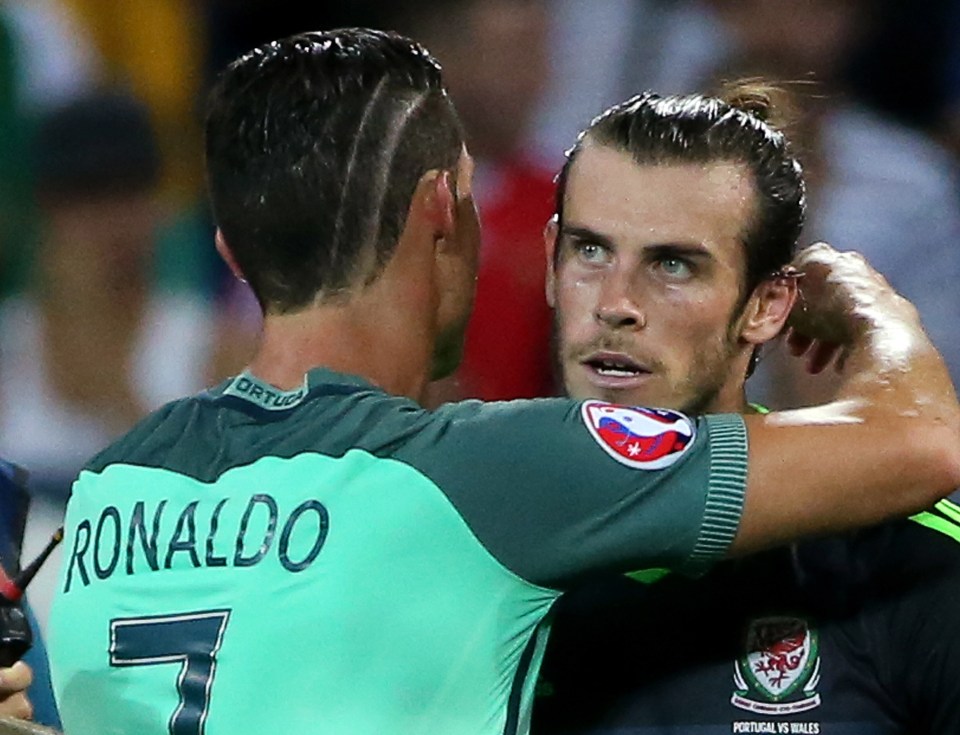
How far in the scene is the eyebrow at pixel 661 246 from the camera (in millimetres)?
1749

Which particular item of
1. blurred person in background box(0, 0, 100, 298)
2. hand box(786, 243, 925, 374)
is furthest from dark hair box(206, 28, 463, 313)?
blurred person in background box(0, 0, 100, 298)

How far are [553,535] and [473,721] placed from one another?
189 millimetres

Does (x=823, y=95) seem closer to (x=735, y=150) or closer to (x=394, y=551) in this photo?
(x=735, y=150)

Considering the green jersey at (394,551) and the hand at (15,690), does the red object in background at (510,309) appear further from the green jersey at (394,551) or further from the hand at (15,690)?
the green jersey at (394,551)

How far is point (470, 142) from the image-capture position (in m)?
3.40

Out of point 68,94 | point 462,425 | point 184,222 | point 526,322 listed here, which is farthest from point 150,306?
point 462,425

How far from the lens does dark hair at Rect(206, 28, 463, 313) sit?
153 centimetres

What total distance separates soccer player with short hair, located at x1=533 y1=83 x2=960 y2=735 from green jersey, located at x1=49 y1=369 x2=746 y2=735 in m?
0.18

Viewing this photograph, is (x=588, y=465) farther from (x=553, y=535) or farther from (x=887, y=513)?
(x=887, y=513)

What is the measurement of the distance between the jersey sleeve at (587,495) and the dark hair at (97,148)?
8.04 feet

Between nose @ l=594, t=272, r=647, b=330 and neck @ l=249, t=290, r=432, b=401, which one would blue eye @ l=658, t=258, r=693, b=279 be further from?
neck @ l=249, t=290, r=432, b=401

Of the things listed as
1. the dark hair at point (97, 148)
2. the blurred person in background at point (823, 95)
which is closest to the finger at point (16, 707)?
the blurred person in background at point (823, 95)

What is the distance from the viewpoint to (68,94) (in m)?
3.80

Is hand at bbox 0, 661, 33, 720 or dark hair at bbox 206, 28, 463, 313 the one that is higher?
dark hair at bbox 206, 28, 463, 313
